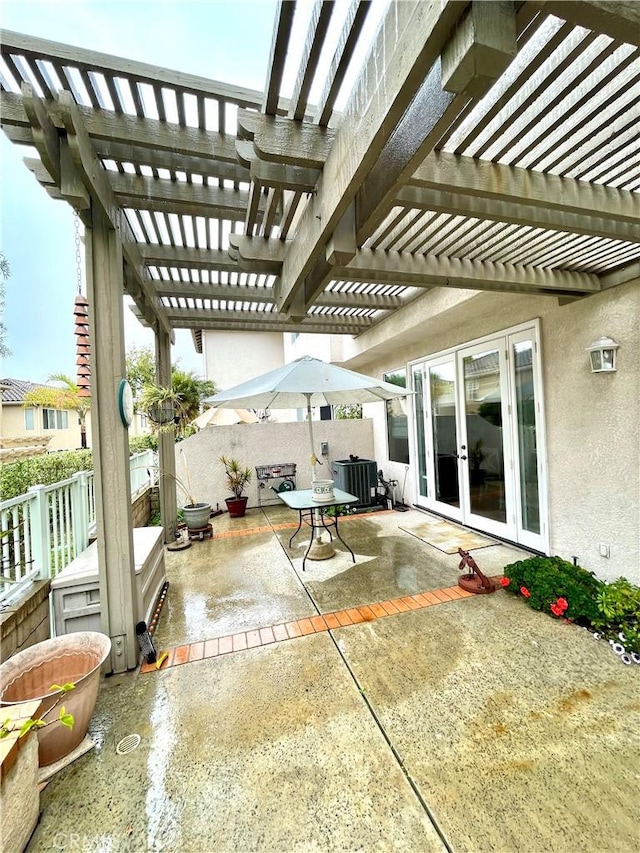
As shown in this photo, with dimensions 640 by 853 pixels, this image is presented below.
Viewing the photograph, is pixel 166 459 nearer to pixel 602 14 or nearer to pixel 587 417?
pixel 587 417

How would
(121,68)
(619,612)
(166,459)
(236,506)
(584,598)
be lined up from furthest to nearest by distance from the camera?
1. (236,506)
2. (166,459)
3. (584,598)
4. (619,612)
5. (121,68)

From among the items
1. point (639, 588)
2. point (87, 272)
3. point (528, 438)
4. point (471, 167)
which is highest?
point (471, 167)

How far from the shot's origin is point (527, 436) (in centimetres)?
443

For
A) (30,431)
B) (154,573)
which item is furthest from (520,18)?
(30,431)

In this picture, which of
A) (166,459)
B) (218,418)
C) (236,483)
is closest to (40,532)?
(166,459)

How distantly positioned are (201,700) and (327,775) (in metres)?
0.98

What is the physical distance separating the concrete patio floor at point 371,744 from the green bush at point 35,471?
7.33ft

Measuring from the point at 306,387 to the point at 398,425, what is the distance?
4.12 metres

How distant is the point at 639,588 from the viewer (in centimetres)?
311

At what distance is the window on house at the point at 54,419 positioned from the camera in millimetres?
12266

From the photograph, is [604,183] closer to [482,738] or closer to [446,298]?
[446,298]

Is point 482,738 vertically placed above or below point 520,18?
below

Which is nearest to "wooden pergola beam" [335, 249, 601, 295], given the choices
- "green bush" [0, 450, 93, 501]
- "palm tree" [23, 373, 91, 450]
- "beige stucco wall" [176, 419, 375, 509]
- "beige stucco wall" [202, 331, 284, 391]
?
"green bush" [0, 450, 93, 501]

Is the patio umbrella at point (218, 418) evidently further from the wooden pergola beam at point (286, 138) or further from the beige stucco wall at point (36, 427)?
the wooden pergola beam at point (286, 138)
